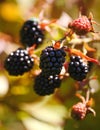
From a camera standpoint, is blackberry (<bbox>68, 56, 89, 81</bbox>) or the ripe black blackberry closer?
blackberry (<bbox>68, 56, 89, 81</bbox>)

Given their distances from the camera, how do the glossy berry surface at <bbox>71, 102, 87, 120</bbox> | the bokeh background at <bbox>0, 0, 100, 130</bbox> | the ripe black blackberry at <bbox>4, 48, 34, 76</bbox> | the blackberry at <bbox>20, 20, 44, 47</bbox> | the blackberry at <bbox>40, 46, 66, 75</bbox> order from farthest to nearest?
the bokeh background at <bbox>0, 0, 100, 130</bbox>
the blackberry at <bbox>20, 20, 44, 47</bbox>
the ripe black blackberry at <bbox>4, 48, 34, 76</bbox>
the glossy berry surface at <bbox>71, 102, 87, 120</bbox>
the blackberry at <bbox>40, 46, 66, 75</bbox>

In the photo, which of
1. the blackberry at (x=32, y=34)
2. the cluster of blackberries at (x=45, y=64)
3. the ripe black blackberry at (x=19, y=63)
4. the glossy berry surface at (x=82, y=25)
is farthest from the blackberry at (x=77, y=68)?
the blackberry at (x=32, y=34)

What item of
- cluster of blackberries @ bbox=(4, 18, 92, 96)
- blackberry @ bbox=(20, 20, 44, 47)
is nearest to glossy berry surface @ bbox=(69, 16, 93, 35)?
cluster of blackberries @ bbox=(4, 18, 92, 96)

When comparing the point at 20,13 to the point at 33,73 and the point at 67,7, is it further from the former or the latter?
the point at 33,73

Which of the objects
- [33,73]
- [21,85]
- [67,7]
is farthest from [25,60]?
[67,7]

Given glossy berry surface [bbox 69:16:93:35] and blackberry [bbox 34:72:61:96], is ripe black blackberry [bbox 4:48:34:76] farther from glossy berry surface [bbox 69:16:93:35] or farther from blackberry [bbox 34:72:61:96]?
glossy berry surface [bbox 69:16:93:35]
